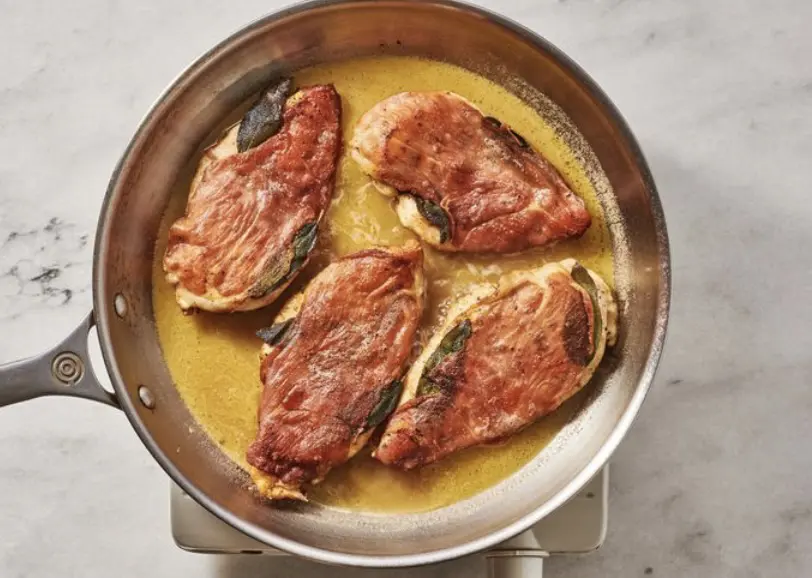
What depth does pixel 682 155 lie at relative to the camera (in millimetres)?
1964

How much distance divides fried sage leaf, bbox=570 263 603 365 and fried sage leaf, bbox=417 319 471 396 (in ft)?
0.82

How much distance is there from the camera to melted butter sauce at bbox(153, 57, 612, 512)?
1.83 metres

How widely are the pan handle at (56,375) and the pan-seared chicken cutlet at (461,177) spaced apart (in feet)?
2.24

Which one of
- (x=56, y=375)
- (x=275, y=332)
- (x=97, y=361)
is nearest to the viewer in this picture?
(x=56, y=375)

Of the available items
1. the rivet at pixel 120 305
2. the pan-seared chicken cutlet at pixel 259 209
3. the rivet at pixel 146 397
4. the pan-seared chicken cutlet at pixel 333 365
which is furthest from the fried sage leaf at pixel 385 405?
the rivet at pixel 120 305

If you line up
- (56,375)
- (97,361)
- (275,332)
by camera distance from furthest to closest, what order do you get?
(97,361) < (275,332) < (56,375)

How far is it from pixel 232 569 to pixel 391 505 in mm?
424

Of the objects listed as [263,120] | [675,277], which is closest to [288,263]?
[263,120]

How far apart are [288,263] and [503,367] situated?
0.50 metres

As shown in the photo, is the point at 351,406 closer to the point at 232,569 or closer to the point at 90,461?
the point at 232,569

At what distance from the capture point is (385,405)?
1.80 meters

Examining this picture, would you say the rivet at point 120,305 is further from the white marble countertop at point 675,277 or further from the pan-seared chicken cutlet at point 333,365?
the pan-seared chicken cutlet at point 333,365

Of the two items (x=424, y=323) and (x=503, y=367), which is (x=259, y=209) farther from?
(x=503, y=367)

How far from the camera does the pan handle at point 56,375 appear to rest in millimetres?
1585
